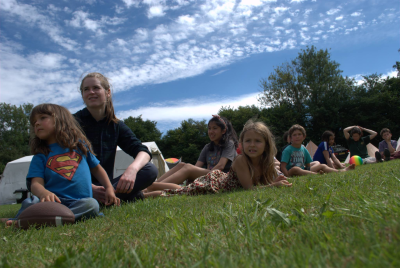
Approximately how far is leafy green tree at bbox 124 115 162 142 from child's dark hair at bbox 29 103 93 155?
52.3m

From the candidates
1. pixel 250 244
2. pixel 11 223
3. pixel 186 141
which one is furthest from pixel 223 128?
pixel 186 141

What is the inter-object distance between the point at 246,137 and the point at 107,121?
203 cm

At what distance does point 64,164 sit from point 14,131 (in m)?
55.8

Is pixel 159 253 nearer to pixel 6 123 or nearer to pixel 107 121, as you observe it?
pixel 107 121

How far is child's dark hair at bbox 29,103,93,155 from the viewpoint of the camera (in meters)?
2.69

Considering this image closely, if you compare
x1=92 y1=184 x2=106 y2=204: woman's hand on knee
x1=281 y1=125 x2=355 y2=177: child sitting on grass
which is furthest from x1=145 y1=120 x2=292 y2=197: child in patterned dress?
x1=281 y1=125 x2=355 y2=177: child sitting on grass

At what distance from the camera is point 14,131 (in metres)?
47.8

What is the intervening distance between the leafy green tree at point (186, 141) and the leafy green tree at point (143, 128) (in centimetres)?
344

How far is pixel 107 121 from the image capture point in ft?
12.2

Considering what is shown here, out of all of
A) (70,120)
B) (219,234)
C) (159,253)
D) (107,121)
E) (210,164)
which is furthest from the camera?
(210,164)

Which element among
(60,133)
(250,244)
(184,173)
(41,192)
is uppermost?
(60,133)

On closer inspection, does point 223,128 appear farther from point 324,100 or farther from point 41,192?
point 324,100

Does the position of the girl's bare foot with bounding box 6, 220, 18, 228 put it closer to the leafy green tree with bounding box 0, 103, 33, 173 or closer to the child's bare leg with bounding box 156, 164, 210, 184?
the child's bare leg with bounding box 156, 164, 210, 184

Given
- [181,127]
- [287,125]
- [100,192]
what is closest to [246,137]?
[100,192]
